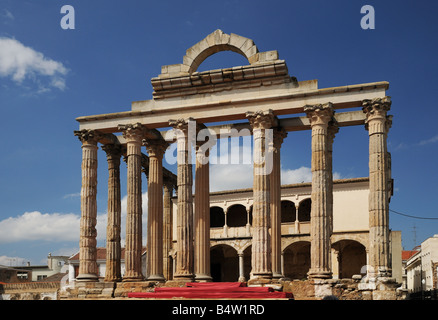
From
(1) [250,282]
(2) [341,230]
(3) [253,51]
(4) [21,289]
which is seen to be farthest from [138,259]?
(4) [21,289]

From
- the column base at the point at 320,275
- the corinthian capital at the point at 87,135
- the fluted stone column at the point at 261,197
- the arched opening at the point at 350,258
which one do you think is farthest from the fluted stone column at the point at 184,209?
the arched opening at the point at 350,258

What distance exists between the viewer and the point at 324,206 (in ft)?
93.4

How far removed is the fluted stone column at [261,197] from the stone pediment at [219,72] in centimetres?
203

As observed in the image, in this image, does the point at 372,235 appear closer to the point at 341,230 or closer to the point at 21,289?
the point at 341,230

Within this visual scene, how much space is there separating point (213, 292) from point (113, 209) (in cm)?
1060

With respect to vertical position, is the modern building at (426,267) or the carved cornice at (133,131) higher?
the carved cornice at (133,131)

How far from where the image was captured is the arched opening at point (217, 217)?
5066cm

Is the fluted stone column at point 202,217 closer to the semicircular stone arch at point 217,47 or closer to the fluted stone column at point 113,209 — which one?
the semicircular stone arch at point 217,47

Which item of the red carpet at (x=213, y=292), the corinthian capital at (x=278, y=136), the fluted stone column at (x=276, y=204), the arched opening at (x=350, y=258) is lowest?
the red carpet at (x=213, y=292)

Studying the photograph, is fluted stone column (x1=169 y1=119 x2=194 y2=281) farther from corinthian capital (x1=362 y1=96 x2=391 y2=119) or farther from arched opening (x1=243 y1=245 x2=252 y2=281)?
arched opening (x1=243 y1=245 x2=252 y2=281)

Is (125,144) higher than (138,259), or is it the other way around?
(125,144)

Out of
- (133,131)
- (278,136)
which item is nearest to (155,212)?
(133,131)

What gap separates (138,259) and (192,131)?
7.73 m
